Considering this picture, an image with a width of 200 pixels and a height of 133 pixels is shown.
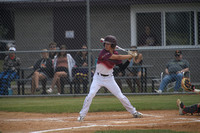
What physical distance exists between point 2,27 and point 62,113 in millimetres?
8365

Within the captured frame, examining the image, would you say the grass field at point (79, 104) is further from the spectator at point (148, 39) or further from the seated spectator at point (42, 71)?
the spectator at point (148, 39)

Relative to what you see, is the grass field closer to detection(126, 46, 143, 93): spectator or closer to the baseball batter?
detection(126, 46, 143, 93): spectator

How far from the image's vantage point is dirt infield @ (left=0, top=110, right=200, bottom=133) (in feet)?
19.4

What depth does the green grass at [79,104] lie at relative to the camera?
8.72 metres

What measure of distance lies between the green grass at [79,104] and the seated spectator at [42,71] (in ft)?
1.69

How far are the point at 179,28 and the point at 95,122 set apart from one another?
7.82m

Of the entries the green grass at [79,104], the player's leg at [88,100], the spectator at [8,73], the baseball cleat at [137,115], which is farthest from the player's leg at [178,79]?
the spectator at [8,73]

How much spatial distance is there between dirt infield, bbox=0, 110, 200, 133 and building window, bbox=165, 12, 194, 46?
5808 mm

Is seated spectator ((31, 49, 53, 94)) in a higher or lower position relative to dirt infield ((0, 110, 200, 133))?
higher

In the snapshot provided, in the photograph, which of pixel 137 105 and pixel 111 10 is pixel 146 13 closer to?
pixel 111 10

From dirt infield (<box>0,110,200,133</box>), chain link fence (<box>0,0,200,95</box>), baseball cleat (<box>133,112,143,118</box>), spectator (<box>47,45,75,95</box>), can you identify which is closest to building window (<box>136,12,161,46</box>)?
chain link fence (<box>0,0,200,95</box>)

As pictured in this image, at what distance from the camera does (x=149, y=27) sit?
13266 mm

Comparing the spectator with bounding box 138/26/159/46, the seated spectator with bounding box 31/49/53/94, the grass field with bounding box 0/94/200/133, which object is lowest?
the grass field with bounding box 0/94/200/133

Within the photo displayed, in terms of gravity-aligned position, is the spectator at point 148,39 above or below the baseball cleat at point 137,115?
above
